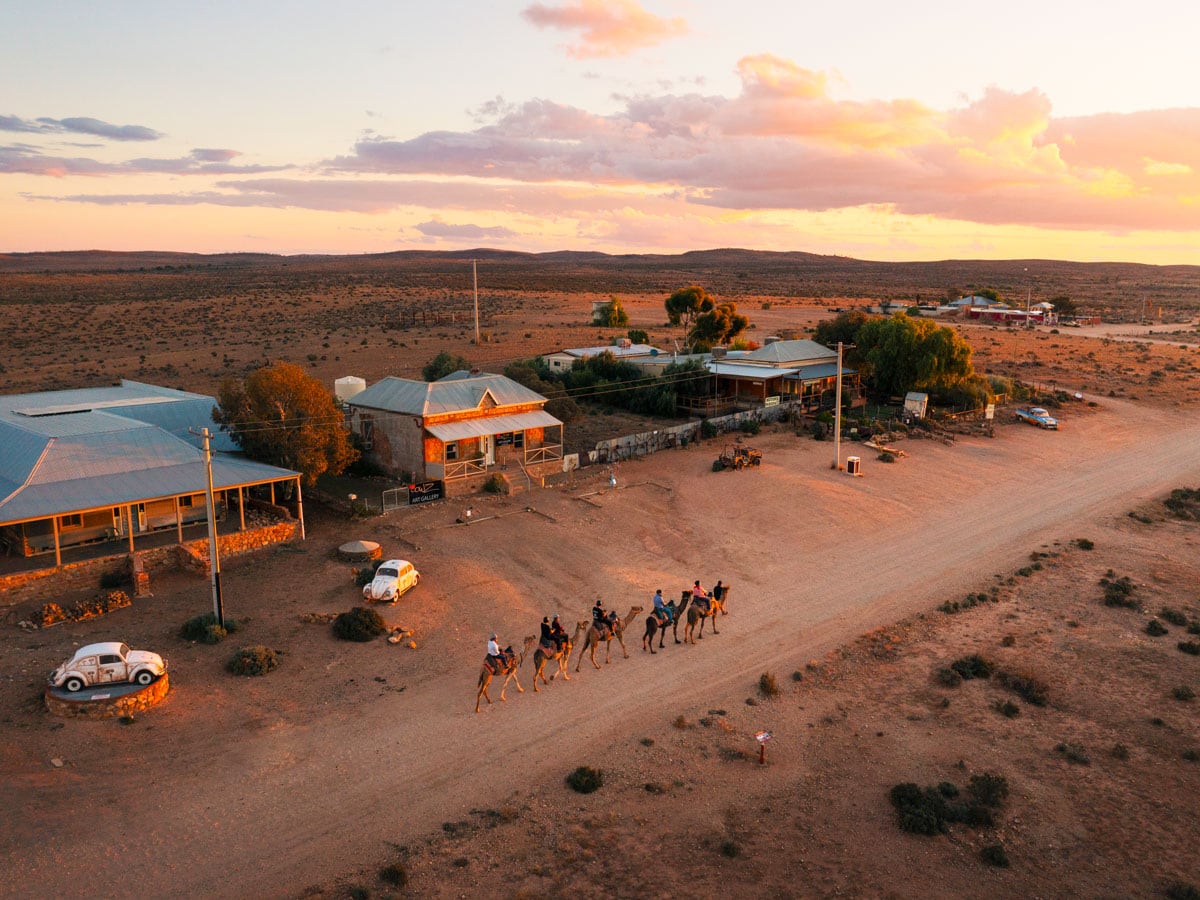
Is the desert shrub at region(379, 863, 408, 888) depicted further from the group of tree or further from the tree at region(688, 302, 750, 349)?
the tree at region(688, 302, 750, 349)

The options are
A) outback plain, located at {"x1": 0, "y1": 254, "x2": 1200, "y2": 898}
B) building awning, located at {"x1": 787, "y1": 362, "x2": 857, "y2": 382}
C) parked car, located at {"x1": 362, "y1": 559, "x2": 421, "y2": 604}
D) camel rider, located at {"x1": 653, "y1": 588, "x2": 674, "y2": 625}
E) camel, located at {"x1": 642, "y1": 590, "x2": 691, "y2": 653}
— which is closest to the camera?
outback plain, located at {"x1": 0, "y1": 254, "x2": 1200, "y2": 898}

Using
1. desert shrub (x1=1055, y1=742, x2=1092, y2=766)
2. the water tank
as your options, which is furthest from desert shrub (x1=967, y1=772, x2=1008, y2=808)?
the water tank

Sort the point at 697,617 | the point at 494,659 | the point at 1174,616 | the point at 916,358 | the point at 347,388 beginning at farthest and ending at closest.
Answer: the point at 916,358 → the point at 347,388 → the point at 1174,616 → the point at 697,617 → the point at 494,659

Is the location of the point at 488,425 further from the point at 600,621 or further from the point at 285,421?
the point at 600,621

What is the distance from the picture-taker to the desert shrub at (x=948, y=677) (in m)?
20.4

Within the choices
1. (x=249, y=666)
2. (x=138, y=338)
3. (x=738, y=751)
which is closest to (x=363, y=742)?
(x=249, y=666)

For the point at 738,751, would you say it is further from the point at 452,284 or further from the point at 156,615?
the point at 452,284

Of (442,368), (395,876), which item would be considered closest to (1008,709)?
(395,876)

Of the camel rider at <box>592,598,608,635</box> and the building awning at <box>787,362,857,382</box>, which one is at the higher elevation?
the building awning at <box>787,362,857,382</box>

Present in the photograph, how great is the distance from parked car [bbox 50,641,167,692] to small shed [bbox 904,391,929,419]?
41491mm

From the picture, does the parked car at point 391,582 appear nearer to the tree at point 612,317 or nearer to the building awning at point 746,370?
the building awning at point 746,370

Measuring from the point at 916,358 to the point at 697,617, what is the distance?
35.4m

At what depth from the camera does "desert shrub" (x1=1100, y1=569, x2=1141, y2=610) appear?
2536cm

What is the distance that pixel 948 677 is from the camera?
20.6m
